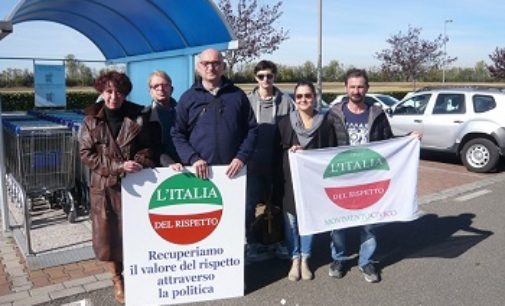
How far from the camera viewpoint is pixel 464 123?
32.4ft

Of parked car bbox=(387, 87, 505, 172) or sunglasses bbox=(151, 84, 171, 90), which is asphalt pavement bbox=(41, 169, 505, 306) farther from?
parked car bbox=(387, 87, 505, 172)

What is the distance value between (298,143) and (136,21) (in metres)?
4.11

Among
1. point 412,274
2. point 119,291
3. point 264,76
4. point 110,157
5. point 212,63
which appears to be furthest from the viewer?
point 412,274

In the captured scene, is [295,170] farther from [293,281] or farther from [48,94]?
[48,94]

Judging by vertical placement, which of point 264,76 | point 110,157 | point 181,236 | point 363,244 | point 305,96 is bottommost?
point 363,244

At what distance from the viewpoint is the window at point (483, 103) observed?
9.67 meters

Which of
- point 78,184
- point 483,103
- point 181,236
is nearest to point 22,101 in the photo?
point 78,184

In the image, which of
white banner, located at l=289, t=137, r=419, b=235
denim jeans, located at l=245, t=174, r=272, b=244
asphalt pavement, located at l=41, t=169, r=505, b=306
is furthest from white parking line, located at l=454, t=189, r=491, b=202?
denim jeans, located at l=245, t=174, r=272, b=244

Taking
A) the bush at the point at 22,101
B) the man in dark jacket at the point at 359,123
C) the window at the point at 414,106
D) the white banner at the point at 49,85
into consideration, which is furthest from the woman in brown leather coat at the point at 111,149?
the bush at the point at 22,101

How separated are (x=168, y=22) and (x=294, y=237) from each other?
363cm

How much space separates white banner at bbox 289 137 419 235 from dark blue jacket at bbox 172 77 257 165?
0.56 metres

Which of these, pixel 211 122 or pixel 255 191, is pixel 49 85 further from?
pixel 211 122

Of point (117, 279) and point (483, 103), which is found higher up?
point (483, 103)

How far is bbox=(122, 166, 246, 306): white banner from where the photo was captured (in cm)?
367
